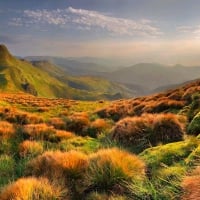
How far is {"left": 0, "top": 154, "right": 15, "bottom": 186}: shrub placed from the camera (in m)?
8.04

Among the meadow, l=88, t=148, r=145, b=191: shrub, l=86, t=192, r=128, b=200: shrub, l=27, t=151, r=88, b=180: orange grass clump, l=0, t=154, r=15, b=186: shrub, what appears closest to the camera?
the meadow

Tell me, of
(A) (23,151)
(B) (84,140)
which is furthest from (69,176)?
(B) (84,140)

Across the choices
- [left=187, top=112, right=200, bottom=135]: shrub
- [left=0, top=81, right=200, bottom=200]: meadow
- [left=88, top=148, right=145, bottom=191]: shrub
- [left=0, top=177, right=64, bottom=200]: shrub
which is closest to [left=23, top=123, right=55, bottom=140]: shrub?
[left=0, top=81, right=200, bottom=200]: meadow

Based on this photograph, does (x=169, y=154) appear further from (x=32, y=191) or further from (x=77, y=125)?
(x=77, y=125)

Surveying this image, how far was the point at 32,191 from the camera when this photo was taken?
5.80 metres

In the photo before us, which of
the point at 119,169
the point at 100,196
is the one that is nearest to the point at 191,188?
the point at 100,196

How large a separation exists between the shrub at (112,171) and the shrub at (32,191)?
812 millimetres

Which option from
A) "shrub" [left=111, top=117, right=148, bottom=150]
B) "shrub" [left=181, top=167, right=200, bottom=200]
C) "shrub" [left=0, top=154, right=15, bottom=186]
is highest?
"shrub" [left=181, top=167, right=200, bottom=200]

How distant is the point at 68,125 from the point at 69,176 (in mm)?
12473

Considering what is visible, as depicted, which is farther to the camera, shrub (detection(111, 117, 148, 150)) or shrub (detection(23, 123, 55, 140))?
shrub (detection(23, 123, 55, 140))

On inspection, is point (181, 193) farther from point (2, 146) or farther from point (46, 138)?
point (46, 138)

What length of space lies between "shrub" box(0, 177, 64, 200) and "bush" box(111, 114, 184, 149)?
18.0 feet

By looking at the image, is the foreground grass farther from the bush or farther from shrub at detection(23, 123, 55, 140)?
shrub at detection(23, 123, 55, 140)

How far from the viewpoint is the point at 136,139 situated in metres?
12.1
